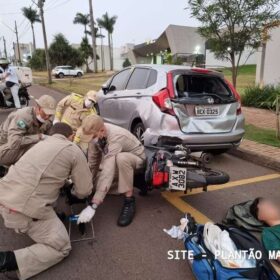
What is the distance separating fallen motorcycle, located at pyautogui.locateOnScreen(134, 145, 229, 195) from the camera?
3.38m

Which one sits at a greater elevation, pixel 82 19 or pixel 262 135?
pixel 82 19

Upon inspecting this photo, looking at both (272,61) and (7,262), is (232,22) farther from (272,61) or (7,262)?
(7,262)

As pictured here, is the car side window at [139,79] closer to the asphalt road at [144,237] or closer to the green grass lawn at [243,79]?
the asphalt road at [144,237]

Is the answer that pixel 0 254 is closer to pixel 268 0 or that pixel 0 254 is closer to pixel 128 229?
pixel 128 229

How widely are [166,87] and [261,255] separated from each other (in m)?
2.98

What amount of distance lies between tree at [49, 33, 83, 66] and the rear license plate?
156ft

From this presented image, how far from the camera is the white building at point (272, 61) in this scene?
11297 mm

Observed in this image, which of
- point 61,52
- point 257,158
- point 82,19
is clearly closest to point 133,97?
point 257,158

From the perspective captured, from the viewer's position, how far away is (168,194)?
4.29 meters

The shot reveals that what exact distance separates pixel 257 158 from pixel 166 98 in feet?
6.54

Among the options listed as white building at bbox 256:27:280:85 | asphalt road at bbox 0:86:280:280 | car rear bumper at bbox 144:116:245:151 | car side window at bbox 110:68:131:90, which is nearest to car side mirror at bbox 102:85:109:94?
car side window at bbox 110:68:131:90

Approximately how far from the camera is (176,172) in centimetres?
336

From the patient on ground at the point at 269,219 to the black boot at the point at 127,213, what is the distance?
1250 millimetres

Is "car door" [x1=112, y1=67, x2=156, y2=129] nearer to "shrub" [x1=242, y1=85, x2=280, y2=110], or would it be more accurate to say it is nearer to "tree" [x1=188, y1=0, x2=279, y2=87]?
"tree" [x1=188, y1=0, x2=279, y2=87]
